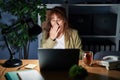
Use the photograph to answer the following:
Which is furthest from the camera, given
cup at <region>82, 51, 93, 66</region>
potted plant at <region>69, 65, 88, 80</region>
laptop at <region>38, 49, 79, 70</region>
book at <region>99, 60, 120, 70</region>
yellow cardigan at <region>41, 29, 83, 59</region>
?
yellow cardigan at <region>41, 29, 83, 59</region>

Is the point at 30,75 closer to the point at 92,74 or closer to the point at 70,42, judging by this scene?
the point at 92,74

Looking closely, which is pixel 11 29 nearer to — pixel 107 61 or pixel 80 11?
pixel 107 61

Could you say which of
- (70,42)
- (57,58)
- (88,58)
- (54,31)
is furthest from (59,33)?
(57,58)

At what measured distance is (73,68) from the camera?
75.4 inches

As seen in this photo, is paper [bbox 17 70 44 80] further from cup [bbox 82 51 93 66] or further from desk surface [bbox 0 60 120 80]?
cup [bbox 82 51 93 66]

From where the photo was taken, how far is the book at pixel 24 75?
189 cm

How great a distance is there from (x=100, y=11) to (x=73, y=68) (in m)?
2.14

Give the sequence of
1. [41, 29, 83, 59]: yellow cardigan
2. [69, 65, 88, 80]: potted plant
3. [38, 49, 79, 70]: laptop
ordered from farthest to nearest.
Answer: [41, 29, 83, 59]: yellow cardigan
[38, 49, 79, 70]: laptop
[69, 65, 88, 80]: potted plant

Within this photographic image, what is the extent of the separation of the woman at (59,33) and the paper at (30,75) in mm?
1031

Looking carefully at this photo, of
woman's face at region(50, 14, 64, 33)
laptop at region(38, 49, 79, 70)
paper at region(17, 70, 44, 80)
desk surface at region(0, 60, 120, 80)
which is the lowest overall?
desk surface at region(0, 60, 120, 80)

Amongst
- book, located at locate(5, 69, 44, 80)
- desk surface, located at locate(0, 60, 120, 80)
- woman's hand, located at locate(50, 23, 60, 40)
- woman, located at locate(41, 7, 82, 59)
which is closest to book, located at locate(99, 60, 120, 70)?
desk surface, located at locate(0, 60, 120, 80)

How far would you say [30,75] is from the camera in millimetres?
1954

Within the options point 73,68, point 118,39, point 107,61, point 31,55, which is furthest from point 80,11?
point 73,68

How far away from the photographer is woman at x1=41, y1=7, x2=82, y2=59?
3.07 m
